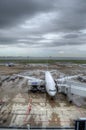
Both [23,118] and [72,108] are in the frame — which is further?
[72,108]

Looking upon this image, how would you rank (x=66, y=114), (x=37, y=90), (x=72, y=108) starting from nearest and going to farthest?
(x=66, y=114), (x=72, y=108), (x=37, y=90)

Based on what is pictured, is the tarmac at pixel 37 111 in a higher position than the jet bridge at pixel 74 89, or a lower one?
lower

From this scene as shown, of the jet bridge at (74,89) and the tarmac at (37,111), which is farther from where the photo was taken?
the jet bridge at (74,89)

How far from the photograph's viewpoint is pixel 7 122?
28.8m

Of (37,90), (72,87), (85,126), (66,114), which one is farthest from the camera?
(37,90)

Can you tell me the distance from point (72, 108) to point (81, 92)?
199 inches

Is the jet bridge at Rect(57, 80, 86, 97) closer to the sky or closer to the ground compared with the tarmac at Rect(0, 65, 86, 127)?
closer to the sky

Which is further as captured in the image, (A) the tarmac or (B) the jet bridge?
(B) the jet bridge

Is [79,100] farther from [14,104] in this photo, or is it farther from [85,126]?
[85,126]

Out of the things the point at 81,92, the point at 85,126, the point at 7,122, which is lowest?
the point at 7,122

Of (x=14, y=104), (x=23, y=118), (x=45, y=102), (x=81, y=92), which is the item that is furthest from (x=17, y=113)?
(x=81, y=92)

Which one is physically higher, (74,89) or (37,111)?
(74,89)

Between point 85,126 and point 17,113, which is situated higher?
point 85,126

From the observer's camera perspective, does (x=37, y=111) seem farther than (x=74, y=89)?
No
